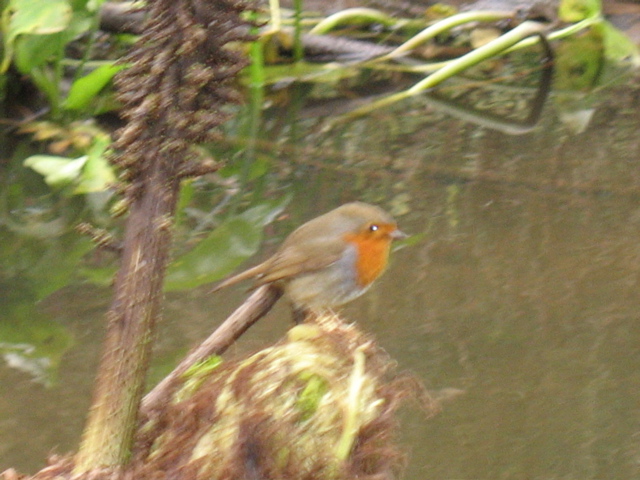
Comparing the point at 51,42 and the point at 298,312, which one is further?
the point at 51,42

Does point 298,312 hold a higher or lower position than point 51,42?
higher

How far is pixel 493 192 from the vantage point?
2395 millimetres

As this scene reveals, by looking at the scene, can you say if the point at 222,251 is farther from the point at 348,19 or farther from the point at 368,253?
the point at 348,19

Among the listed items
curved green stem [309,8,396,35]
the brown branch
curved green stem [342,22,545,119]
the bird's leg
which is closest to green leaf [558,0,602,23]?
curved green stem [342,22,545,119]

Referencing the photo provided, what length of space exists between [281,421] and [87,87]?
2.19 m

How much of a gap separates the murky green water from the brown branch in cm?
3

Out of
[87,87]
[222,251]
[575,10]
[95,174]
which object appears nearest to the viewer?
[222,251]

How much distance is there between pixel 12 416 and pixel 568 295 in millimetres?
1006

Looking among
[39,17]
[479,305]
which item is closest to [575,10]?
[39,17]

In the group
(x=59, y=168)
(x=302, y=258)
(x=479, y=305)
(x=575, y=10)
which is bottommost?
(x=575, y=10)

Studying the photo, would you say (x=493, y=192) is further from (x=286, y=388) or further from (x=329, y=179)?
(x=286, y=388)

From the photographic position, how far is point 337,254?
1660mm

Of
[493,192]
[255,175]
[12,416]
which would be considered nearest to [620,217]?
[493,192]

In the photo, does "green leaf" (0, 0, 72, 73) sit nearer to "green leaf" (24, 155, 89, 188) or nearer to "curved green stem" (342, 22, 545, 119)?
"green leaf" (24, 155, 89, 188)
